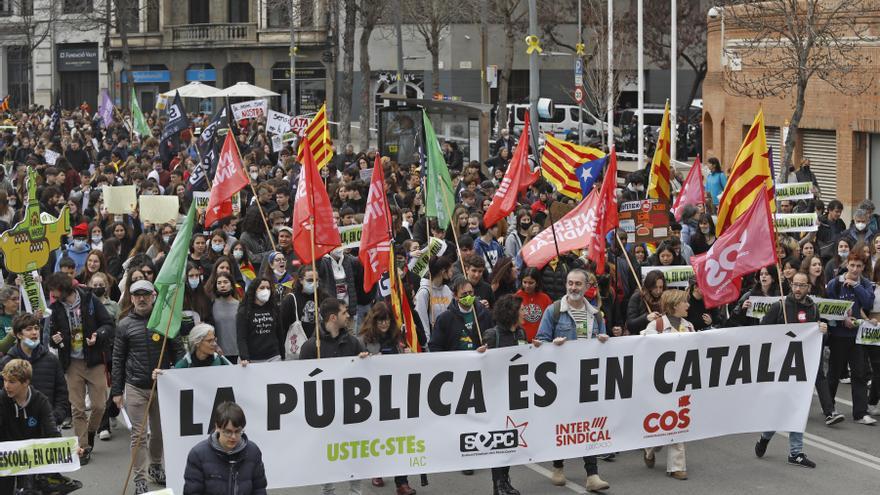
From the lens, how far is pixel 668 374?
35.6 ft

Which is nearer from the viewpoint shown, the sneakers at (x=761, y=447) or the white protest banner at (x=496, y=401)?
the white protest banner at (x=496, y=401)

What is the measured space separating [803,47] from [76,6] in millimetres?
50915

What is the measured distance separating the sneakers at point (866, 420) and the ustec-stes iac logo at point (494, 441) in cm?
394

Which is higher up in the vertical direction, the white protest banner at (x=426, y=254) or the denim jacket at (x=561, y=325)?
the white protest banner at (x=426, y=254)

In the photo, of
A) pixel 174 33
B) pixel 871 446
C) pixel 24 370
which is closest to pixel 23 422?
pixel 24 370

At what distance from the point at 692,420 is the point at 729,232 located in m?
1.86

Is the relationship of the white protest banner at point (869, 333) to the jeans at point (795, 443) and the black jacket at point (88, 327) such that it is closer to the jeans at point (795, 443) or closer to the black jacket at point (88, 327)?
the jeans at point (795, 443)

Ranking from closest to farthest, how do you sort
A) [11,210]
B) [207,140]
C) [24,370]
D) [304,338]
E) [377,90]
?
[24,370], [304,338], [11,210], [207,140], [377,90]

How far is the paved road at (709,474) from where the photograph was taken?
10781 mm

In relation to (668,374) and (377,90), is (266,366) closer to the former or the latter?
(668,374)

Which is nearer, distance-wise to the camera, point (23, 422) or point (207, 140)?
point (23, 422)

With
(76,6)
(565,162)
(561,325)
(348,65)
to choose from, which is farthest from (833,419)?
(76,6)

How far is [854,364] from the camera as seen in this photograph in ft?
42.2

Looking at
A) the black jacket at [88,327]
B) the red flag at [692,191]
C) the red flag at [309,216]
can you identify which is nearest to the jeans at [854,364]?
the red flag at [309,216]
